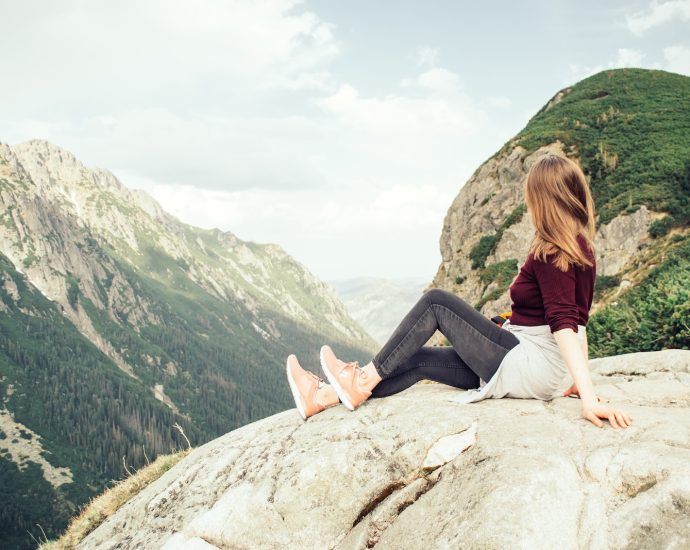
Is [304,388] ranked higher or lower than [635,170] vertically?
lower

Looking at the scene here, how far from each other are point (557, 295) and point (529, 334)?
854 mm

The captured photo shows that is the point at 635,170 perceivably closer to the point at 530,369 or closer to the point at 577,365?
the point at 530,369

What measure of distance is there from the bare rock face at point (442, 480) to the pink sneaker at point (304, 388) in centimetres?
16

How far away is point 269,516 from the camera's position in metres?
6.64

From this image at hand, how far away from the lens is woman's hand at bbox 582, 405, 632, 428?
5793 millimetres

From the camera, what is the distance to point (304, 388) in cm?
824

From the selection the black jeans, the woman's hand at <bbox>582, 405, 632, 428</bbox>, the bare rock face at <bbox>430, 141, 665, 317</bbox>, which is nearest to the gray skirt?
the black jeans

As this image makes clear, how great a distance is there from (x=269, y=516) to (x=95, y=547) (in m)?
3.66

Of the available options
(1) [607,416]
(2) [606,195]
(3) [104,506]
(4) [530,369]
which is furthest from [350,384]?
(2) [606,195]

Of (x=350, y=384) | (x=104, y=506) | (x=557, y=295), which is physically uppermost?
(x=557, y=295)

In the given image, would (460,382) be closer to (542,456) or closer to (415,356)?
(415,356)

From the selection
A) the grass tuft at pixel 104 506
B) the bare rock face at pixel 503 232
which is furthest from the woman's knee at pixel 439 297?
the bare rock face at pixel 503 232

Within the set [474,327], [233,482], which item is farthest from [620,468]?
[233,482]

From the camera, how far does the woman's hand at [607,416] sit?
579 cm
